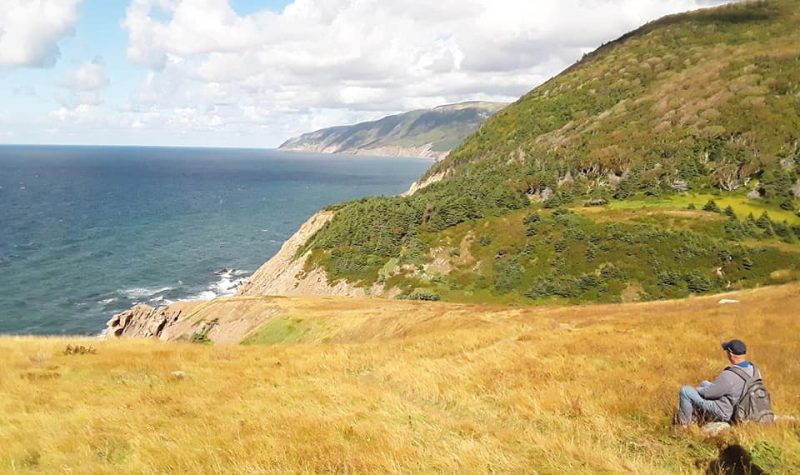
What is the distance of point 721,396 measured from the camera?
10.6 m

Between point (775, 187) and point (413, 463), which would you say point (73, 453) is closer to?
point (413, 463)

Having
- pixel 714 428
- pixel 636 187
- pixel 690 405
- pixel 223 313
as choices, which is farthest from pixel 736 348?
pixel 636 187

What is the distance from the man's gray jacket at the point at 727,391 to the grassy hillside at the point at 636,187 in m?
58.9

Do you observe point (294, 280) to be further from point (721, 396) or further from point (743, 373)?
point (743, 373)

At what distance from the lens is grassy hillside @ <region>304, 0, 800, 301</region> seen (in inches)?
2862

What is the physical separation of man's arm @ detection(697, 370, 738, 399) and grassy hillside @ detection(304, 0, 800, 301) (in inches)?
2320

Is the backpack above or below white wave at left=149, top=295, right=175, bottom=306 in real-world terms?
above

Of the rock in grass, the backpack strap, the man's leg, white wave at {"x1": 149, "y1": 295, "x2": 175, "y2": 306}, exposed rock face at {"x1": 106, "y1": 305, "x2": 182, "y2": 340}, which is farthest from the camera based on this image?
white wave at {"x1": 149, "y1": 295, "x2": 175, "y2": 306}

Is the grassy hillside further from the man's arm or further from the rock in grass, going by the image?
the rock in grass

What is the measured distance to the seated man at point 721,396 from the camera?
34.4 ft

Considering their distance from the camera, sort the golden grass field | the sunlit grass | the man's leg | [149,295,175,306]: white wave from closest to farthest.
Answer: the golden grass field < the man's leg < the sunlit grass < [149,295,175,306]: white wave

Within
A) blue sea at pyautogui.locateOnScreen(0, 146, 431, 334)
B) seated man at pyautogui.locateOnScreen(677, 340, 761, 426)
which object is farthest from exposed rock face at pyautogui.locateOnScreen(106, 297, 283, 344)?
seated man at pyautogui.locateOnScreen(677, 340, 761, 426)

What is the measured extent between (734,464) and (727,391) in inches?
95.3

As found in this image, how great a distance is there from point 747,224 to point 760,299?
165ft
